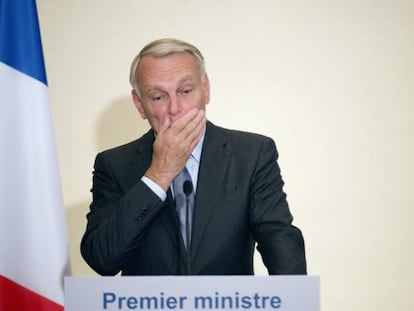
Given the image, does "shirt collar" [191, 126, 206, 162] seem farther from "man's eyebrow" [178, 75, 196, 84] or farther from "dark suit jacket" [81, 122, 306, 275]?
"man's eyebrow" [178, 75, 196, 84]

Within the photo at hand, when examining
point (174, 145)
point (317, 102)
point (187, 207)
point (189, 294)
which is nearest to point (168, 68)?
point (174, 145)

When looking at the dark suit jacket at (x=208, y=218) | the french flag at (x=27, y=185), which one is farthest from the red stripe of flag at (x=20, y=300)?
the dark suit jacket at (x=208, y=218)

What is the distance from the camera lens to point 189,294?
1.26 m

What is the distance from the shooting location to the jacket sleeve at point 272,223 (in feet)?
5.45

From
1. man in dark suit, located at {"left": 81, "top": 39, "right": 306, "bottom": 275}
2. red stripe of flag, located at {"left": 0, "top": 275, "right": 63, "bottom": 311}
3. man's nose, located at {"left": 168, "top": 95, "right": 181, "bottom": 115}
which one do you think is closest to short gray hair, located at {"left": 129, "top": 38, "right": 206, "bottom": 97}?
man in dark suit, located at {"left": 81, "top": 39, "right": 306, "bottom": 275}

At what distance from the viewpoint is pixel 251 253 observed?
1934 mm

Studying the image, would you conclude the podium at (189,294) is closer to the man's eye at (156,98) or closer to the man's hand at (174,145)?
the man's hand at (174,145)

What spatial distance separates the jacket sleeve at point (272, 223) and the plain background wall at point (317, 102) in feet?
3.33

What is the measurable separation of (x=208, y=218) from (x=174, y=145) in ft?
0.85

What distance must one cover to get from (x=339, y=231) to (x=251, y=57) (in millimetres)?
1020

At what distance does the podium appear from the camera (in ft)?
4.11

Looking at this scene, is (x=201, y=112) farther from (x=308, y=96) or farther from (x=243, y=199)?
(x=308, y=96)

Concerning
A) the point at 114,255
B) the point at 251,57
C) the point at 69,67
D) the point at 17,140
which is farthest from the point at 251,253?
the point at 69,67

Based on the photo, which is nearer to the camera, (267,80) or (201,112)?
(201,112)
